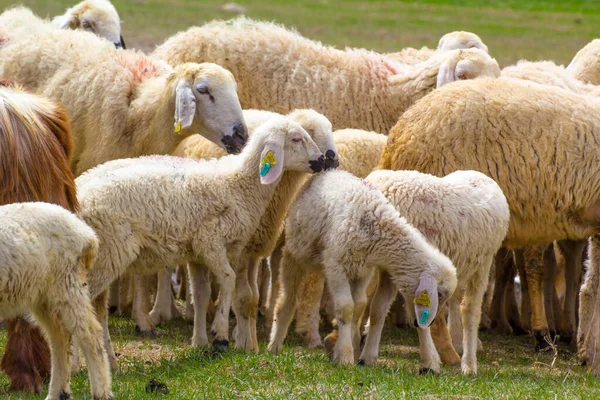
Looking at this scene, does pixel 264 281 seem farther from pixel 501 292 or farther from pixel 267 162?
pixel 267 162

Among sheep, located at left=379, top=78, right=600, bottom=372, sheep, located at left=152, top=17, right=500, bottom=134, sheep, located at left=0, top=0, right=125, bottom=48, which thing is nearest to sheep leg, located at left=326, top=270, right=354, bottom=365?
sheep, located at left=379, top=78, right=600, bottom=372

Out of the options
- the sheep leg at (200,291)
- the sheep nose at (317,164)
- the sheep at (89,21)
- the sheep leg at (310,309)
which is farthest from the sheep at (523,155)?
the sheep at (89,21)

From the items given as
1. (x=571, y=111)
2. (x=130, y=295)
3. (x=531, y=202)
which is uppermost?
(x=571, y=111)

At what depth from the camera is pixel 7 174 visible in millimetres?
7086

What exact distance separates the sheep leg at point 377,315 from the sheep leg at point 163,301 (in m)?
2.29

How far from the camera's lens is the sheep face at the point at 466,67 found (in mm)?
10375

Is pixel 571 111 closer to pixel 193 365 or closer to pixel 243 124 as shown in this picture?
pixel 243 124

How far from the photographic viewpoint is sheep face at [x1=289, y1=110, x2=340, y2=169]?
8195mm

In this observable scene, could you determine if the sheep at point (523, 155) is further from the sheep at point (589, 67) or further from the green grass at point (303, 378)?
the sheep at point (589, 67)

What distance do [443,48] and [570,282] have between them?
3449mm

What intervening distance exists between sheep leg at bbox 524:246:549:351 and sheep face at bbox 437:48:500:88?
1.71 m

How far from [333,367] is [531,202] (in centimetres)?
234

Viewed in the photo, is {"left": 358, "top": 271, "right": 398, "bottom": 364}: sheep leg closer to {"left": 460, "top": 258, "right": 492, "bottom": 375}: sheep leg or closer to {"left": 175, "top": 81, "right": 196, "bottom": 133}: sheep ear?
{"left": 460, "top": 258, "right": 492, "bottom": 375}: sheep leg

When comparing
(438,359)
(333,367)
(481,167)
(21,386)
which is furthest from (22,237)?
(481,167)
